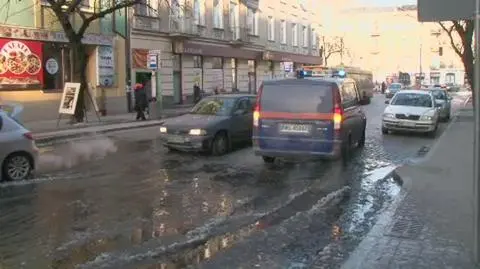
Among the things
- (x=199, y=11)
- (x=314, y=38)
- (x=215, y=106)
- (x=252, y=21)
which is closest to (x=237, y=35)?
(x=252, y=21)

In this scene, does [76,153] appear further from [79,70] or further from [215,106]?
[79,70]

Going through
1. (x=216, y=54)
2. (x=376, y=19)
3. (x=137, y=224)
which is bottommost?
(x=137, y=224)

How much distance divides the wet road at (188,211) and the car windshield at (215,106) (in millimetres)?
1575

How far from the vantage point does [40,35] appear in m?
25.9

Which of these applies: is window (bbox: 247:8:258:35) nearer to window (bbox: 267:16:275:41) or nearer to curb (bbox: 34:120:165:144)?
window (bbox: 267:16:275:41)

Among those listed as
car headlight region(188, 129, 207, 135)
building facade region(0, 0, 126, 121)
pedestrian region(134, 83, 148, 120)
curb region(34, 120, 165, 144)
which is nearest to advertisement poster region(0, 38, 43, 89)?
building facade region(0, 0, 126, 121)

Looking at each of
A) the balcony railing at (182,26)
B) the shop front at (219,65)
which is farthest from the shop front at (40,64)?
the shop front at (219,65)

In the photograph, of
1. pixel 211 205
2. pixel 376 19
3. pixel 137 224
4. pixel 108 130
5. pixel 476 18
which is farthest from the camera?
pixel 376 19

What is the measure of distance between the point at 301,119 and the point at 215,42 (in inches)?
1149

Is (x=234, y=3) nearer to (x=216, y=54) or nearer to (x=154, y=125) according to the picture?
(x=216, y=54)

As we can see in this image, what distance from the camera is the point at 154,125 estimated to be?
24.6 meters

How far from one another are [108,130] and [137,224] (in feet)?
48.1

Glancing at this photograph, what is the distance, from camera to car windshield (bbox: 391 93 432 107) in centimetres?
2140

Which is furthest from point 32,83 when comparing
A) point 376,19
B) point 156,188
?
point 376,19
